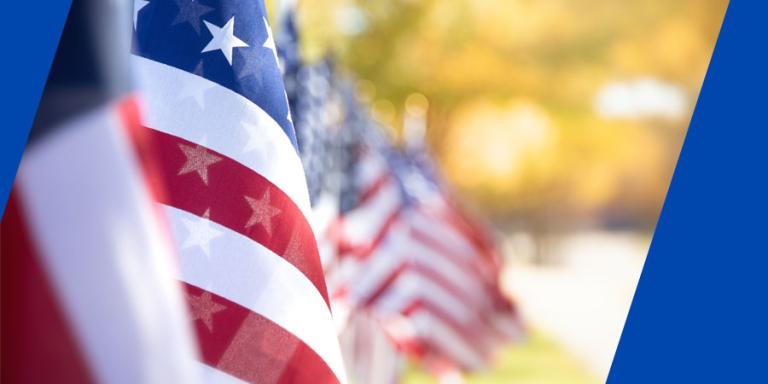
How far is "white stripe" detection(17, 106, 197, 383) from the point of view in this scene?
202 centimetres

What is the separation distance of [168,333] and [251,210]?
724 mm

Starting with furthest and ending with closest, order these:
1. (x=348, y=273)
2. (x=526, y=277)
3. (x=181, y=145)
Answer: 1. (x=526, y=277)
2. (x=348, y=273)
3. (x=181, y=145)

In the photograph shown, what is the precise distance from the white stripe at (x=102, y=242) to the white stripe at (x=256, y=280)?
2.01 ft

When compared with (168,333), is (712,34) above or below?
above

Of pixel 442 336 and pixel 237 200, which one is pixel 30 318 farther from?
pixel 442 336

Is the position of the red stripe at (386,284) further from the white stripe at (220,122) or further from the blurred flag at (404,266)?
the white stripe at (220,122)

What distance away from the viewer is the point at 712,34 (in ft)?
99.0

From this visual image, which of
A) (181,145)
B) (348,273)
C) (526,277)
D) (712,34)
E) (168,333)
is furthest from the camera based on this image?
(712,34)

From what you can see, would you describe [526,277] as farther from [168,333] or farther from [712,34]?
[168,333]

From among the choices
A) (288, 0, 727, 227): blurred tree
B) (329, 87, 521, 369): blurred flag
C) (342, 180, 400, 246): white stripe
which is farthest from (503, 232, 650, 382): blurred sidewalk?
(342, 180, 400, 246): white stripe

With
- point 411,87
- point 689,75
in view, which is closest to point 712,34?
point 689,75

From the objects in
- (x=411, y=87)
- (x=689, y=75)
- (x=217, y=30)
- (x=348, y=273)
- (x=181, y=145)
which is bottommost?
(x=348, y=273)

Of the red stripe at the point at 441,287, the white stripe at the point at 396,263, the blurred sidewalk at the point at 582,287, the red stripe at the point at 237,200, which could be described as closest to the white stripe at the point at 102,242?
the red stripe at the point at 237,200

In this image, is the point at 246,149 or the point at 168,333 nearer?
the point at 168,333
